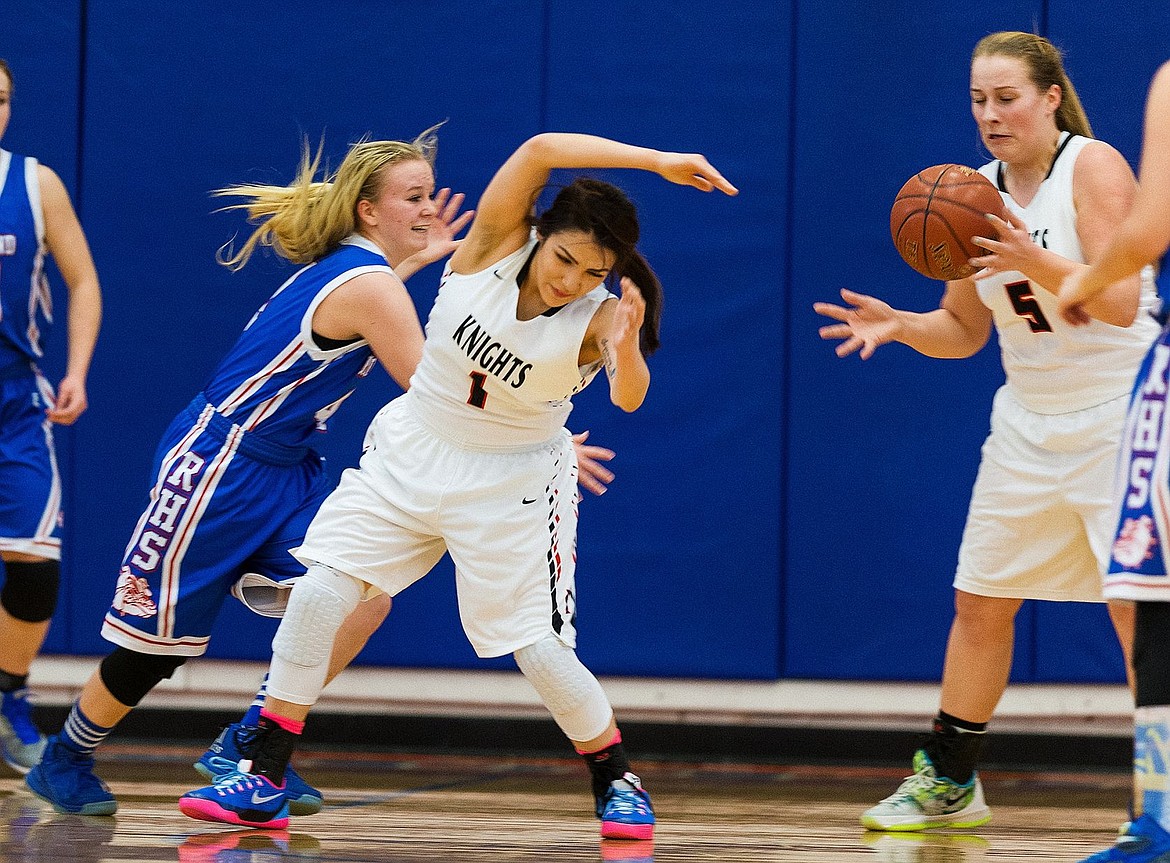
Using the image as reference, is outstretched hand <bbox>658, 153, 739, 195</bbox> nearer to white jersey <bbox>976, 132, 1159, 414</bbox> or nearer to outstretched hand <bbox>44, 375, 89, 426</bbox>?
white jersey <bbox>976, 132, 1159, 414</bbox>

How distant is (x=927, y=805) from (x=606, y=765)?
853mm

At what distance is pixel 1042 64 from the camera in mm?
3518

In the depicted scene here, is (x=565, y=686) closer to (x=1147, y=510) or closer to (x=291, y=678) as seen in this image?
(x=291, y=678)

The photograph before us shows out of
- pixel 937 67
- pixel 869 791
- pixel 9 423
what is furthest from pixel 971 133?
pixel 9 423

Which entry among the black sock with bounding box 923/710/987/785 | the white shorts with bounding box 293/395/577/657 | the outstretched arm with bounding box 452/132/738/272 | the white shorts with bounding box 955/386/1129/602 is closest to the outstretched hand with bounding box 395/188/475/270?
the outstretched arm with bounding box 452/132/738/272

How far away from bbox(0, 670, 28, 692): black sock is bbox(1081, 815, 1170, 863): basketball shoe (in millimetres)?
3102

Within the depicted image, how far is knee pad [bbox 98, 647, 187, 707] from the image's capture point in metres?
3.67

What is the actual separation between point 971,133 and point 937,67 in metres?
0.28

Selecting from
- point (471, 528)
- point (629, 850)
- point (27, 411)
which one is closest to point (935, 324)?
point (471, 528)

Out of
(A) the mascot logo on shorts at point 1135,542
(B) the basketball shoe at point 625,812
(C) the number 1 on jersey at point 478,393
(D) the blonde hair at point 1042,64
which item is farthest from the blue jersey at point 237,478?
(A) the mascot logo on shorts at point 1135,542

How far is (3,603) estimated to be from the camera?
14.0ft

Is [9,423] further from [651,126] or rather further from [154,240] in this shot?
[651,126]

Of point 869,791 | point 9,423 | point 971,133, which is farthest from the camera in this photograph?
point 971,133

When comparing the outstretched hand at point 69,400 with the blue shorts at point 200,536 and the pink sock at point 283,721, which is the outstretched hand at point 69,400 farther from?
the pink sock at point 283,721
